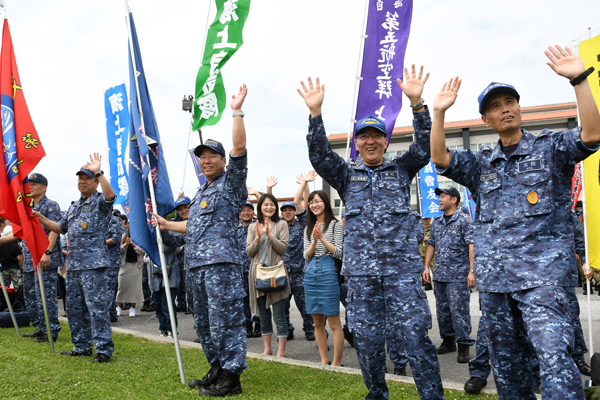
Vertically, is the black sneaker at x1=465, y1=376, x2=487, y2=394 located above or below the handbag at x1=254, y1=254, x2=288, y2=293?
below

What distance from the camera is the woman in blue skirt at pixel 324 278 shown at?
18.4 ft

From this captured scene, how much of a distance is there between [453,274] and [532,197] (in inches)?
139

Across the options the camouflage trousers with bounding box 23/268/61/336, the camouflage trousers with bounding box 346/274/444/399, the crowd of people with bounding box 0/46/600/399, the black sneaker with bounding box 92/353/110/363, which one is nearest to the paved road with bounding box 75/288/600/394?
the crowd of people with bounding box 0/46/600/399

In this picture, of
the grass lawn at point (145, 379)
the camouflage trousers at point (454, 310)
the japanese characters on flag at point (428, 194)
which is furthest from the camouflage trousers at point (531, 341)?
the japanese characters on flag at point (428, 194)

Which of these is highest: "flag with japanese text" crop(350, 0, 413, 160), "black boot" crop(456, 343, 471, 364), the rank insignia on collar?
"flag with japanese text" crop(350, 0, 413, 160)

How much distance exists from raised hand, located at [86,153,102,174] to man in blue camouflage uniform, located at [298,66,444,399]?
3.10m

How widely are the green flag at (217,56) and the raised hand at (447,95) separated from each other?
348 cm

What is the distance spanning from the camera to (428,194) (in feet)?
49.4

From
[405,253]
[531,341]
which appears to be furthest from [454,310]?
[531,341]

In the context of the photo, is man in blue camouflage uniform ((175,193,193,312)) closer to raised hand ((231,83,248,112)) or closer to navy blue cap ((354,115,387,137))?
raised hand ((231,83,248,112))

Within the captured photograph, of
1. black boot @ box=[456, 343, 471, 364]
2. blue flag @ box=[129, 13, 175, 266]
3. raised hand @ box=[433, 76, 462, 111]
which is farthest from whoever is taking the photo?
black boot @ box=[456, 343, 471, 364]

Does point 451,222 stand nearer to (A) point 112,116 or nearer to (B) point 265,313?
(B) point 265,313

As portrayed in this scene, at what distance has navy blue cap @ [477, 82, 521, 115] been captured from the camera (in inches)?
125

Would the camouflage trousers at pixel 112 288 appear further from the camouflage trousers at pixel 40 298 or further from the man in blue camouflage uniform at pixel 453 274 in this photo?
the man in blue camouflage uniform at pixel 453 274
